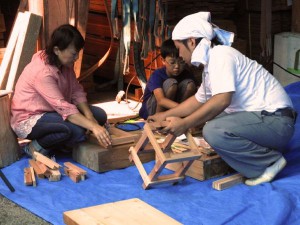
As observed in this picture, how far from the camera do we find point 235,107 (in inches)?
169

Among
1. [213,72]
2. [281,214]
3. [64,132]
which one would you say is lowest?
[281,214]

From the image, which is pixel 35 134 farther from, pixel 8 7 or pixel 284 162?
pixel 8 7

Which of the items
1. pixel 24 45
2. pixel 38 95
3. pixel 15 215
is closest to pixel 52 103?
pixel 38 95

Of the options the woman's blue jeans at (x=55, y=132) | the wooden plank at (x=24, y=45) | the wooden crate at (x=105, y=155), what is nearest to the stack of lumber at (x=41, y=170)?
the woman's blue jeans at (x=55, y=132)

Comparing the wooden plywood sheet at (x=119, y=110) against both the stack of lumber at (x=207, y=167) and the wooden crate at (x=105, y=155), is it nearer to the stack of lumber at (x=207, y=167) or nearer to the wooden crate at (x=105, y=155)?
the wooden crate at (x=105, y=155)

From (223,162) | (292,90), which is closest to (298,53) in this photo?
(292,90)

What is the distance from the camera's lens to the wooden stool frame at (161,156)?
13.3 feet

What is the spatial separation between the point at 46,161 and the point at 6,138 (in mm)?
413

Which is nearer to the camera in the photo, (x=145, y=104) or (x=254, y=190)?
(x=254, y=190)

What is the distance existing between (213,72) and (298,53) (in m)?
3.40

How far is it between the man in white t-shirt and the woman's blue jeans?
94 cm

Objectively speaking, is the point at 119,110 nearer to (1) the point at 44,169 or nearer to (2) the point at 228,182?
(1) the point at 44,169

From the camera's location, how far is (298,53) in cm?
715

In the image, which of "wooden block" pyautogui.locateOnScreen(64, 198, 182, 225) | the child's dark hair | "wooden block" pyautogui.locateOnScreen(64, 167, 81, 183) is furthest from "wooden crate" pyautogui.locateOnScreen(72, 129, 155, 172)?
"wooden block" pyautogui.locateOnScreen(64, 198, 182, 225)
